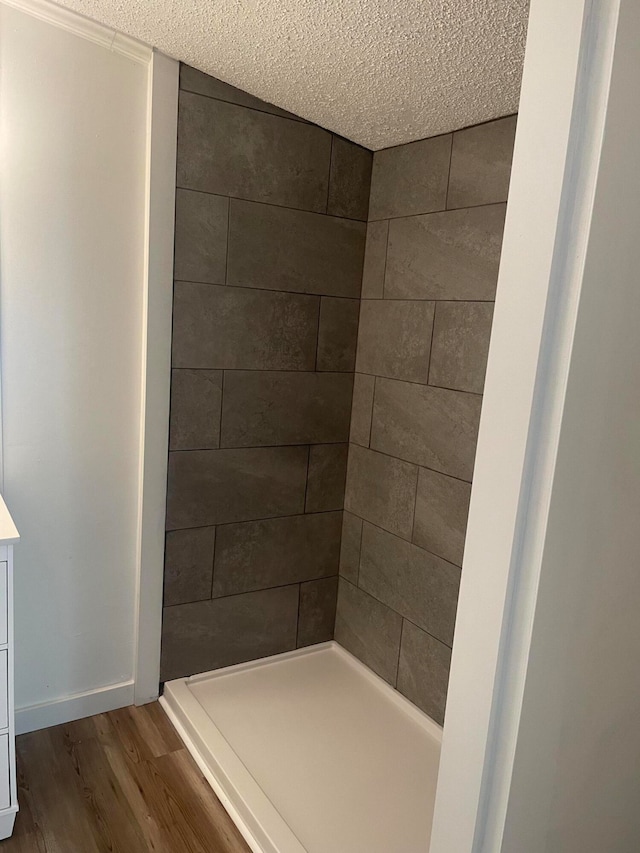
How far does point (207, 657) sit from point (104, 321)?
1.32 meters

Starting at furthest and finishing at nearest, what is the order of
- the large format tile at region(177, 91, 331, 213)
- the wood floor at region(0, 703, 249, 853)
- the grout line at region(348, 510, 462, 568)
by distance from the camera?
the grout line at region(348, 510, 462, 568) → the large format tile at region(177, 91, 331, 213) → the wood floor at region(0, 703, 249, 853)

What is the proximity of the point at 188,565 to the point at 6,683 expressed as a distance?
0.79 meters

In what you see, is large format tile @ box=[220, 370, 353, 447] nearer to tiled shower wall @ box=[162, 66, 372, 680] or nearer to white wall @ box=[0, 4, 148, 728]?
tiled shower wall @ box=[162, 66, 372, 680]

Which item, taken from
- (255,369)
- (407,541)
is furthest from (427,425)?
(255,369)

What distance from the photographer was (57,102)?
191 cm

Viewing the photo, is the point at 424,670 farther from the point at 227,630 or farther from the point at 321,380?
the point at 321,380

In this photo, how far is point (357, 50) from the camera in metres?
1.73

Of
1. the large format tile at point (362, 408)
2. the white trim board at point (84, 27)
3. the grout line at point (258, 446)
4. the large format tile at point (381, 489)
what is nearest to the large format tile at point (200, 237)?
the white trim board at point (84, 27)

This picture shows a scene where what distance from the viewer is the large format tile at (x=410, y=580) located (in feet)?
7.28

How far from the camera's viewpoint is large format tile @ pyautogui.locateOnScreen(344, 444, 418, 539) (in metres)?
2.38

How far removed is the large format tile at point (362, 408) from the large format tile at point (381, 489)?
5 cm

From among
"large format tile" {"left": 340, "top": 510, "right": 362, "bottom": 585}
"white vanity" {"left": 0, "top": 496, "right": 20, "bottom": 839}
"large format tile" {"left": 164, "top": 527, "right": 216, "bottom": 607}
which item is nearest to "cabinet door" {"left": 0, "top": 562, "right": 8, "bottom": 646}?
"white vanity" {"left": 0, "top": 496, "right": 20, "bottom": 839}

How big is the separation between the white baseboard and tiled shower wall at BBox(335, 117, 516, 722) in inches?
37.3

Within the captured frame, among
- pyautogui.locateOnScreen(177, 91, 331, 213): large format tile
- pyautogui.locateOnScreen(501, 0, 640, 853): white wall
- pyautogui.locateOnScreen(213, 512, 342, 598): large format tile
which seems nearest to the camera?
pyautogui.locateOnScreen(501, 0, 640, 853): white wall
